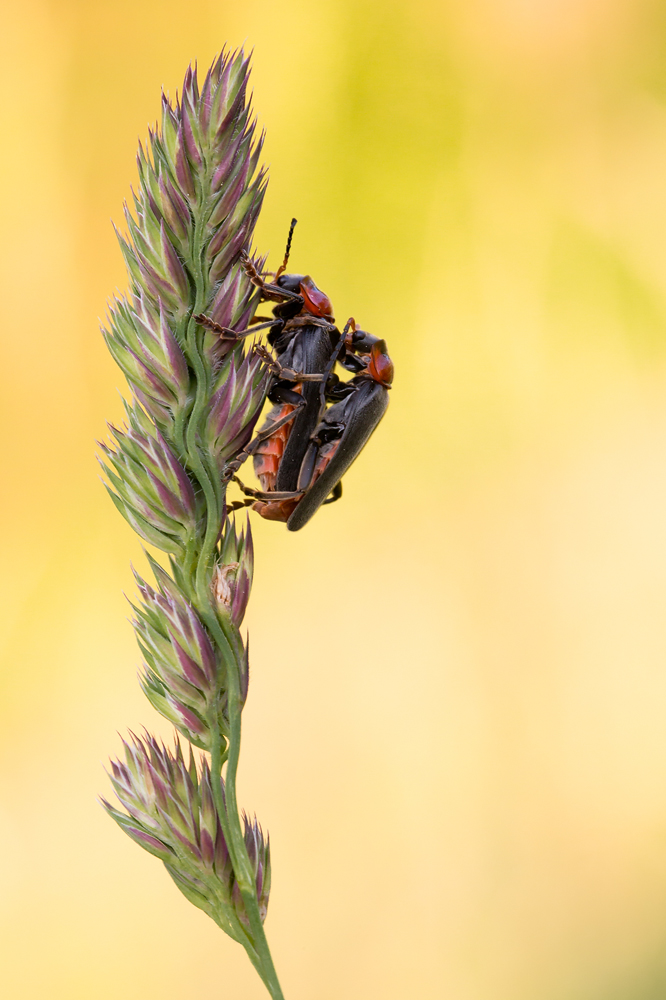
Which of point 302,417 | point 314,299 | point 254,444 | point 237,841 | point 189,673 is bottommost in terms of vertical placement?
point 237,841

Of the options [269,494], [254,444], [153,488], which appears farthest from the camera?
[269,494]

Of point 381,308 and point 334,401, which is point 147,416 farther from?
point 381,308

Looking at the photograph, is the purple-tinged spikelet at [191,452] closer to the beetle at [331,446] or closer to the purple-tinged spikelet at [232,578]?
the purple-tinged spikelet at [232,578]

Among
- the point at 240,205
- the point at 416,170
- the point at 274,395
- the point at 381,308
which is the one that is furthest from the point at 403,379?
the point at 240,205

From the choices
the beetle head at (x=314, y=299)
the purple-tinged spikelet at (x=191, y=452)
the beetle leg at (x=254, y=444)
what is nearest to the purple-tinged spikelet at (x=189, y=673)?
the purple-tinged spikelet at (x=191, y=452)

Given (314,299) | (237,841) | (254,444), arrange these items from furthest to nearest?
(314,299) → (254,444) → (237,841)

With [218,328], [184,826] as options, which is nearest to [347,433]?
[218,328]

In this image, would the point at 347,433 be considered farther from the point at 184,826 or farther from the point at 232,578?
the point at 184,826
